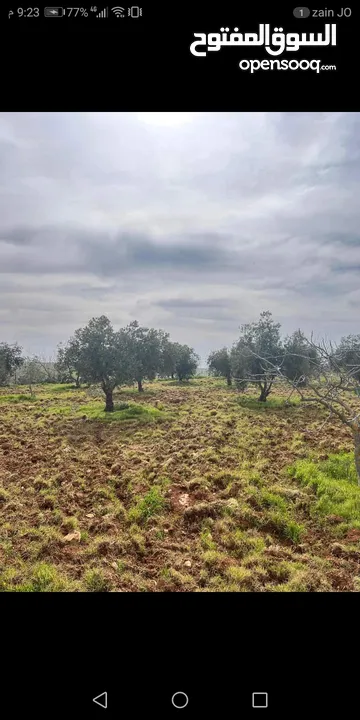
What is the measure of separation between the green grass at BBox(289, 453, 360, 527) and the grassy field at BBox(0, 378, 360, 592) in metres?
0.02

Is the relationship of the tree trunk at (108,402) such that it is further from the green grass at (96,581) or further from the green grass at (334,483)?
the green grass at (96,581)

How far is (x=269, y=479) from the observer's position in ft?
24.5

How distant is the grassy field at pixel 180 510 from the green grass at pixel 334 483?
0.02m

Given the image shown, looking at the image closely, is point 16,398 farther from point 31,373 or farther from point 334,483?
point 334,483
